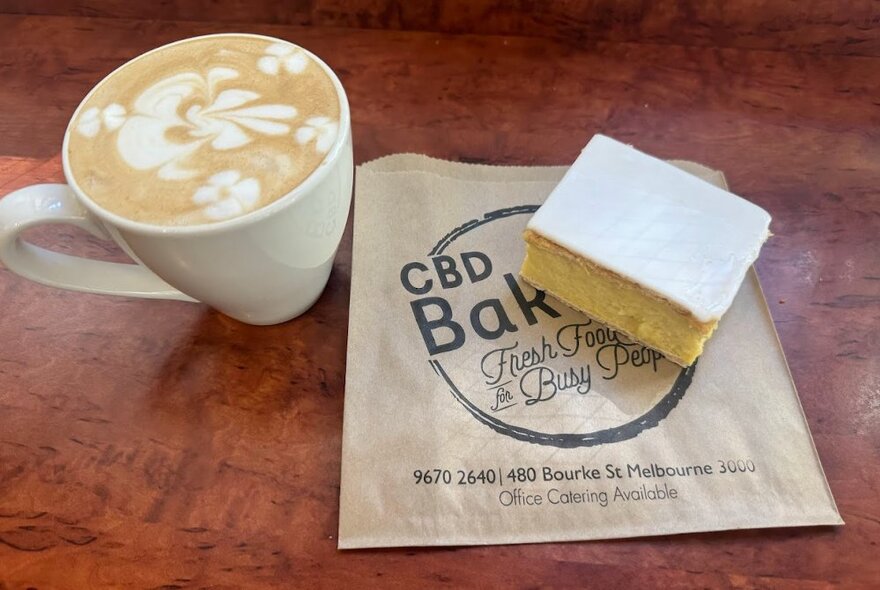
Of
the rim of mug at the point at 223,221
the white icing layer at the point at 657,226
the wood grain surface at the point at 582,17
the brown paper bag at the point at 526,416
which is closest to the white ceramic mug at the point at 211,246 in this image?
the rim of mug at the point at 223,221

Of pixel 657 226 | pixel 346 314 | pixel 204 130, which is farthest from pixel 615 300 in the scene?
pixel 204 130

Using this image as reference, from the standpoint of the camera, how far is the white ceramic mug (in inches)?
18.9

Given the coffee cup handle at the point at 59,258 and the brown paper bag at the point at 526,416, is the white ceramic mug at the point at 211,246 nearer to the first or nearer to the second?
the coffee cup handle at the point at 59,258

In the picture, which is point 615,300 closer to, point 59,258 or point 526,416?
point 526,416

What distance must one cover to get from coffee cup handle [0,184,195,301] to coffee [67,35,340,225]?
0.03 m

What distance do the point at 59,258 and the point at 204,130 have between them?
183 millimetres

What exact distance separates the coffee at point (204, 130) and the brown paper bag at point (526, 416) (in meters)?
0.18

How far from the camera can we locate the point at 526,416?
582 mm

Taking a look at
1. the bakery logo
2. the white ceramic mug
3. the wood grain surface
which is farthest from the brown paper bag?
the wood grain surface

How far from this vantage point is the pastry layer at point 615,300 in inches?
23.1

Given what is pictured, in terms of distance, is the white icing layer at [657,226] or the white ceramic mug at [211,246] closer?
the white ceramic mug at [211,246]

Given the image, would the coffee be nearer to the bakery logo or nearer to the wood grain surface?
the bakery logo

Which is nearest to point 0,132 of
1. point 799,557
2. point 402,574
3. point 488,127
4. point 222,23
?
point 222,23

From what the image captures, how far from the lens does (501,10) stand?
875 mm
